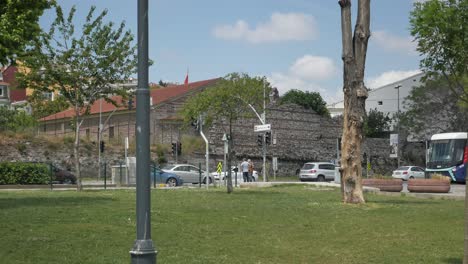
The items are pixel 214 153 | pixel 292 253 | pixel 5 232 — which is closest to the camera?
pixel 292 253

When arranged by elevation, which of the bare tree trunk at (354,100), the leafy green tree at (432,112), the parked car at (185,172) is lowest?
the parked car at (185,172)

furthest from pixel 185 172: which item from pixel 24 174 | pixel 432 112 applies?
pixel 432 112

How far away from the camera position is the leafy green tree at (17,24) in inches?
708

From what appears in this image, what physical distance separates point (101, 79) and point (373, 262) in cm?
2393

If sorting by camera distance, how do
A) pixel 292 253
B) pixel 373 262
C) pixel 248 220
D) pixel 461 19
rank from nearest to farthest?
pixel 373 262, pixel 292 253, pixel 248 220, pixel 461 19

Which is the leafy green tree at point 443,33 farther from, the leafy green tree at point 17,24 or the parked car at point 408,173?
the parked car at point 408,173

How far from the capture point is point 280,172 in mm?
74812

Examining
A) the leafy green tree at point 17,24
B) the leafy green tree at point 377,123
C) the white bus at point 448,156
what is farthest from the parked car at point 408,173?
the leafy green tree at point 17,24

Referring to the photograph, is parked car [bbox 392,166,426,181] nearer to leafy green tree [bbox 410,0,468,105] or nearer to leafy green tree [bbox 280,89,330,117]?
→ leafy green tree [bbox 410,0,468,105]

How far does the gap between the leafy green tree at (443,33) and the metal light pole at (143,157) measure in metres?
24.9

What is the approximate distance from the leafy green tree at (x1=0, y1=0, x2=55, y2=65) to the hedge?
21006 mm

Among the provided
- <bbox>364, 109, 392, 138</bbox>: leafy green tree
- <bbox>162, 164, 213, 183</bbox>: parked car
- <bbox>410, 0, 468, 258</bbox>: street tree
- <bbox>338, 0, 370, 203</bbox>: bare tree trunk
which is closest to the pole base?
<bbox>338, 0, 370, 203</bbox>: bare tree trunk

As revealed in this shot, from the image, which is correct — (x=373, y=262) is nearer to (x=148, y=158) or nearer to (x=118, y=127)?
(x=148, y=158)

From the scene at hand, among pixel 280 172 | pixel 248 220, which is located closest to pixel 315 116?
pixel 280 172
